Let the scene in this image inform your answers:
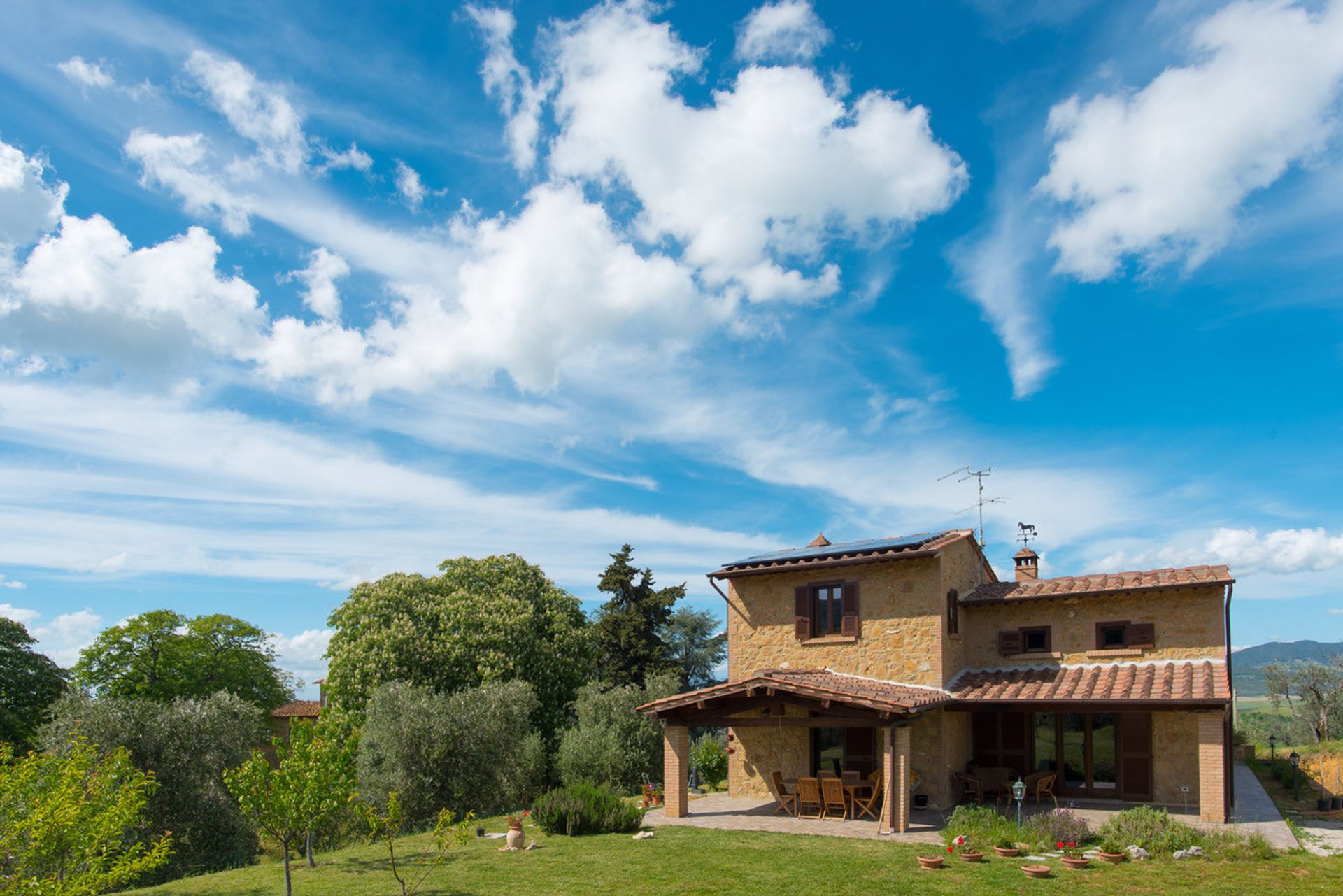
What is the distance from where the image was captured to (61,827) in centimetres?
909

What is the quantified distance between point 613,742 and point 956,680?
33.6 ft

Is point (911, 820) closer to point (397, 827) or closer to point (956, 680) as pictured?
point (956, 680)

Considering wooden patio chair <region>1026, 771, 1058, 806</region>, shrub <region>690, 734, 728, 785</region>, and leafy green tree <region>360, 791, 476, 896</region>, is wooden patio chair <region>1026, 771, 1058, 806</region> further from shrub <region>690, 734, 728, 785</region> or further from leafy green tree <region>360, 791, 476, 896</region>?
leafy green tree <region>360, 791, 476, 896</region>

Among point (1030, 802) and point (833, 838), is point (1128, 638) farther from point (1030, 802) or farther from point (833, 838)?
point (833, 838)

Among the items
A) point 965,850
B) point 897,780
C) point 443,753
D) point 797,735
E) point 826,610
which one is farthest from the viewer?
point 443,753

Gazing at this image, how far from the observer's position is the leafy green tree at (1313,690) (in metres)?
32.9

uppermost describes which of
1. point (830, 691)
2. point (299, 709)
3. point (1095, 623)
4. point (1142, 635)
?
point (1095, 623)

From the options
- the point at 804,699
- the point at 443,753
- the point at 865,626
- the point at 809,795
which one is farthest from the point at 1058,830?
the point at 443,753

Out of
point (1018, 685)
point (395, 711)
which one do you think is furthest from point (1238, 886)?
point (395, 711)

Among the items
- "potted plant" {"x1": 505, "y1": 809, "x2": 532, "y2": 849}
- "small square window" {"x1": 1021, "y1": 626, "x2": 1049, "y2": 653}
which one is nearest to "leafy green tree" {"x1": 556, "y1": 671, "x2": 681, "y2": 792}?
"potted plant" {"x1": 505, "y1": 809, "x2": 532, "y2": 849}

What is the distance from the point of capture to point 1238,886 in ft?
36.2

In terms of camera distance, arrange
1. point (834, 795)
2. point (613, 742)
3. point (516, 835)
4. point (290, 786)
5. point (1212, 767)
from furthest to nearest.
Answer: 1. point (613, 742)
2. point (834, 795)
3. point (1212, 767)
4. point (516, 835)
5. point (290, 786)

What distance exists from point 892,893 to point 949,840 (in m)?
3.42

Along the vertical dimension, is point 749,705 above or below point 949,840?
above
